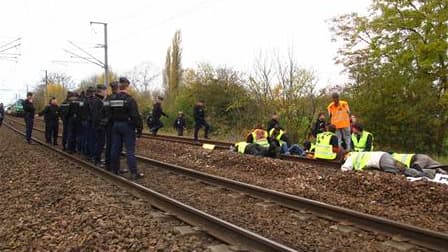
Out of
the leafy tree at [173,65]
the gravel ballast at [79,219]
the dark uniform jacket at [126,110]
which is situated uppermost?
the leafy tree at [173,65]

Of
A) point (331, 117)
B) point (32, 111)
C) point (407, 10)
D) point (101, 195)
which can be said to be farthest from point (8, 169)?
point (407, 10)

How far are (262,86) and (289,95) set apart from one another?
207 centimetres

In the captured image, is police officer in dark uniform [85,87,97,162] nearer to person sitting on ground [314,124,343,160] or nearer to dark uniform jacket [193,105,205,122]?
person sitting on ground [314,124,343,160]

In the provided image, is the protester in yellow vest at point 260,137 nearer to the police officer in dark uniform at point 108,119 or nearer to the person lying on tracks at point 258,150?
the person lying on tracks at point 258,150

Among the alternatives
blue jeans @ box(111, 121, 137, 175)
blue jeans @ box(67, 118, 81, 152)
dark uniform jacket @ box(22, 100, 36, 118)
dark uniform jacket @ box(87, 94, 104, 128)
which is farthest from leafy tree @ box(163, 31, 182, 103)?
blue jeans @ box(111, 121, 137, 175)

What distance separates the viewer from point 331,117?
13.6 meters

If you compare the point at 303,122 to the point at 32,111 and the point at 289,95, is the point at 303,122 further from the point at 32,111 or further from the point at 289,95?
the point at 32,111

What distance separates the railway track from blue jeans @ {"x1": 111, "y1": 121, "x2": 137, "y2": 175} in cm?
180

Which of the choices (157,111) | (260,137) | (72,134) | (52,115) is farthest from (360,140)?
(157,111)

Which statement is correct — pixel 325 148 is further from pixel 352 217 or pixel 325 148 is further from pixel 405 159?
pixel 352 217

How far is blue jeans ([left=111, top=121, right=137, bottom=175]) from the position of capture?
10.1m

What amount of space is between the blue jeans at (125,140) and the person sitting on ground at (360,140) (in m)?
6.37

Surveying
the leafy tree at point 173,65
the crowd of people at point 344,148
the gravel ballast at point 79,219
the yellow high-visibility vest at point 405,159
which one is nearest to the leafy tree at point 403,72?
the crowd of people at point 344,148

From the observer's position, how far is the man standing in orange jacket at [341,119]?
13336 millimetres
